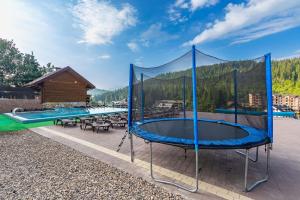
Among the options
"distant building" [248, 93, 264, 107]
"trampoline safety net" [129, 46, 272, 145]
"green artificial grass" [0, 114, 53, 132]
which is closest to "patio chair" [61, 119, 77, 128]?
"green artificial grass" [0, 114, 53, 132]

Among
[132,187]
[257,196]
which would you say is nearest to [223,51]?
[257,196]

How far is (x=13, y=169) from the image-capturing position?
3402 mm

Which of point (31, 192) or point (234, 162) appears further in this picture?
point (234, 162)

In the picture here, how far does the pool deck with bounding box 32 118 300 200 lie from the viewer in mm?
2639

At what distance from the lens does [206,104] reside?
258 inches

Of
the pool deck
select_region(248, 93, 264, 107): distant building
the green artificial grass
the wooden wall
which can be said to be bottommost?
the pool deck

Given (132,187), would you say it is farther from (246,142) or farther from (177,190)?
(246,142)

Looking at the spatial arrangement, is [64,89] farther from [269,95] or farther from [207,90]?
[269,95]

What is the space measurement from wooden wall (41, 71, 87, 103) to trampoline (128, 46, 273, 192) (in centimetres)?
1433

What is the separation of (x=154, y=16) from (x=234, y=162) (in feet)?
42.2

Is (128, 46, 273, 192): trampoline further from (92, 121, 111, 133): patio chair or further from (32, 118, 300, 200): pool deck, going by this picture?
(92, 121, 111, 133): patio chair

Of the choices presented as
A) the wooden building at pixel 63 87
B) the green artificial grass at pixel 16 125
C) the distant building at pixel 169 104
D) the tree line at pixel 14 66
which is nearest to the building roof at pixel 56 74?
the wooden building at pixel 63 87

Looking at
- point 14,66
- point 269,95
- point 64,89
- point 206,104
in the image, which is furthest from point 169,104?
point 14,66

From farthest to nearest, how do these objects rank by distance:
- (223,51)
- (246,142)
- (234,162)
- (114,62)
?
(114,62) → (223,51) → (234,162) → (246,142)
